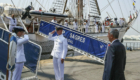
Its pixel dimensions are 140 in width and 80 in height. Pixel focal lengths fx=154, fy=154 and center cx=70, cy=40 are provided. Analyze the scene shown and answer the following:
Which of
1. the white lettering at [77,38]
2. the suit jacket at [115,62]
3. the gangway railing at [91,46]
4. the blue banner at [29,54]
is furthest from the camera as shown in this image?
the white lettering at [77,38]

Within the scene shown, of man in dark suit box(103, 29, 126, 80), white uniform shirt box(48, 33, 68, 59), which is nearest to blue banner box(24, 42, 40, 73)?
white uniform shirt box(48, 33, 68, 59)

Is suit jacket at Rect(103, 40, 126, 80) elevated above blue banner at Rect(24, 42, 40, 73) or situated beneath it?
elevated above

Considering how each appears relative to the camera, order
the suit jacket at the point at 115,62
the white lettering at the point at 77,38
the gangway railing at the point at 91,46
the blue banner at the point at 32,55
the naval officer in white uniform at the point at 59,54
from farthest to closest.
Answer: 1. the white lettering at the point at 77,38
2. the gangway railing at the point at 91,46
3. the blue banner at the point at 32,55
4. the naval officer in white uniform at the point at 59,54
5. the suit jacket at the point at 115,62

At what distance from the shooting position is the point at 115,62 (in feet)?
7.99

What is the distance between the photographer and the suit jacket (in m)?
2.39

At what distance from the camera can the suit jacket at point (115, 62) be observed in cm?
239

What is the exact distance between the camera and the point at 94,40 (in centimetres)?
752

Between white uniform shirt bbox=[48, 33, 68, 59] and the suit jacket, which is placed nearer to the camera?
the suit jacket

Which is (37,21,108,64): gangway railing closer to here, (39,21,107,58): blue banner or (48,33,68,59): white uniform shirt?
(39,21,107,58): blue banner

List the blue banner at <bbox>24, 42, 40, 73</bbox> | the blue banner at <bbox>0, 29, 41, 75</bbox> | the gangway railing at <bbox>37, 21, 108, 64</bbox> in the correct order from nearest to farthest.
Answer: the blue banner at <bbox>0, 29, 41, 75</bbox>
the blue banner at <bbox>24, 42, 40, 73</bbox>
the gangway railing at <bbox>37, 21, 108, 64</bbox>

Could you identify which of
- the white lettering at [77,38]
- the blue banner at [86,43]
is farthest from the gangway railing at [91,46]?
the white lettering at [77,38]

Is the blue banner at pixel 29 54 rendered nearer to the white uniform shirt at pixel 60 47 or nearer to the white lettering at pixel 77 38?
the white uniform shirt at pixel 60 47

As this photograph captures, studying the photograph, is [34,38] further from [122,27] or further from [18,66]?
[122,27]

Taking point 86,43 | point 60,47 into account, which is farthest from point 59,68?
point 86,43
